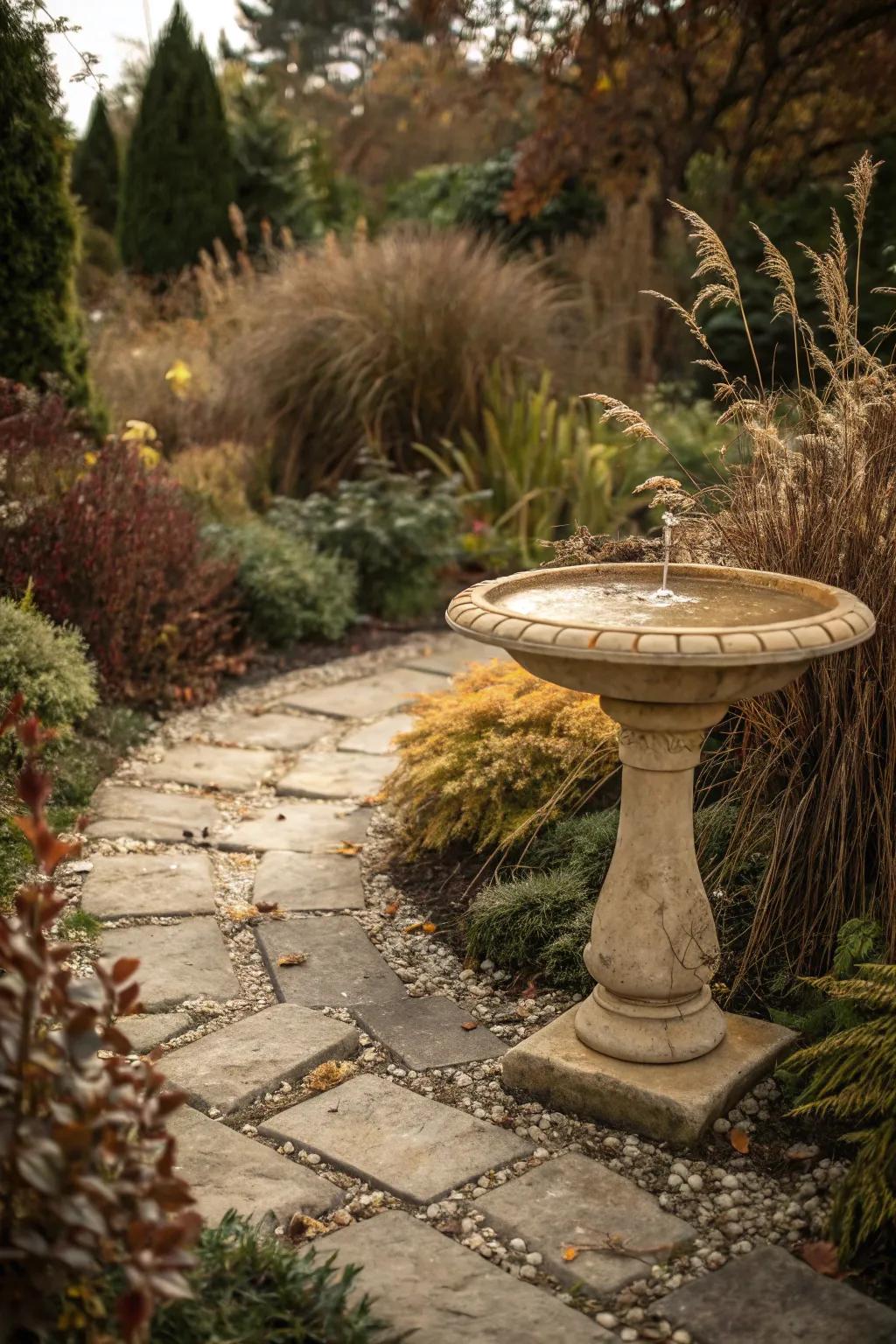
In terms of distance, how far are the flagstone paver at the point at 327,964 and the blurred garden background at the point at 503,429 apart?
0.25 metres

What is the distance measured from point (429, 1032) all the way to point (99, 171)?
53.7ft

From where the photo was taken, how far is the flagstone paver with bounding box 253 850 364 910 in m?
3.46

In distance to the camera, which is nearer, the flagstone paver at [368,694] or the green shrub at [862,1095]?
the green shrub at [862,1095]

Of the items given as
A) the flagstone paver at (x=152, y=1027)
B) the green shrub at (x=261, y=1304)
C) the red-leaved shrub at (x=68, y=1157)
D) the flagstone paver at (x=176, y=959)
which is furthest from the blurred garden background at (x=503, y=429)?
the red-leaved shrub at (x=68, y=1157)

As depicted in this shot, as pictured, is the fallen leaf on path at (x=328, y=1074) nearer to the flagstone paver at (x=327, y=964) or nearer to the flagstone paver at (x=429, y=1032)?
the flagstone paver at (x=429, y=1032)

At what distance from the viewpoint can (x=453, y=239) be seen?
805 cm

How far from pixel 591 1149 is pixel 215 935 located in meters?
1.25

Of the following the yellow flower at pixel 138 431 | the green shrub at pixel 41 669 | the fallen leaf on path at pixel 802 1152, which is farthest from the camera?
the yellow flower at pixel 138 431

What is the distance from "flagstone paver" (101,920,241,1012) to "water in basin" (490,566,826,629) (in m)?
1.19

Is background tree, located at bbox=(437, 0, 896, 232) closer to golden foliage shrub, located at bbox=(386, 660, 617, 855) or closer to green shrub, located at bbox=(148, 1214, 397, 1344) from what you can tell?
golden foliage shrub, located at bbox=(386, 660, 617, 855)

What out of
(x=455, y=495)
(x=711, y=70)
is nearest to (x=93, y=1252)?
(x=455, y=495)

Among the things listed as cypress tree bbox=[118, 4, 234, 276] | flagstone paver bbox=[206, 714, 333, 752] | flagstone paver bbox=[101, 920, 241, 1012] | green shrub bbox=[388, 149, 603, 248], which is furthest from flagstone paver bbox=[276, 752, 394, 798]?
cypress tree bbox=[118, 4, 234, 276]

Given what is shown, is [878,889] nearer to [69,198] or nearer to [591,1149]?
[591,1149]

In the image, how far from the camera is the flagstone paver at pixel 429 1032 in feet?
8.84
